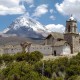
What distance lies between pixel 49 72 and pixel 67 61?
20.6ft

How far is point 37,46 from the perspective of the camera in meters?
101

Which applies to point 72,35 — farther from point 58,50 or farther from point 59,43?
point 58,50

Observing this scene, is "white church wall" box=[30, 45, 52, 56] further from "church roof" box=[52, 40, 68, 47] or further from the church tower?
the church tower

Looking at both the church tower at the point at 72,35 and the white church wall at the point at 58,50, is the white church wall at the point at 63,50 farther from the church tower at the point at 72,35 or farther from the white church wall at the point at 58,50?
the church tower at the point at 72,35

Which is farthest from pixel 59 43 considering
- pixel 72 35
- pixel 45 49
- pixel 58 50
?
pixel 45 49

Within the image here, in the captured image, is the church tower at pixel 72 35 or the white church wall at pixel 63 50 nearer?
the white church wall at pixel 63 50

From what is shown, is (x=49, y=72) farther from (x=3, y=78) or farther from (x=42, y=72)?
(x=3, y=78)

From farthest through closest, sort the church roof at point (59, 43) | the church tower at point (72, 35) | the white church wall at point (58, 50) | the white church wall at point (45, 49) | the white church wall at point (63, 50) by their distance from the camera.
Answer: the white church wall at point (45, 49), the church tower at point (72, 35), the white church wall at point (58, 50), the white church wall at point (63, 50), the church roof at point (59, 43)

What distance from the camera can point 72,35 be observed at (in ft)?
321

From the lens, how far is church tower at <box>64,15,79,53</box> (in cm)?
9775

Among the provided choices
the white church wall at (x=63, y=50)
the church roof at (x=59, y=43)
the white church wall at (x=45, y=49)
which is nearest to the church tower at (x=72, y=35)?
the white church wall at (x=63, y=50)

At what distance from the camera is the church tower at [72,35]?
97750 millimetres

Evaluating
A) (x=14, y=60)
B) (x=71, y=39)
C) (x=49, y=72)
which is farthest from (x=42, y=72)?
(x=71, y=39)

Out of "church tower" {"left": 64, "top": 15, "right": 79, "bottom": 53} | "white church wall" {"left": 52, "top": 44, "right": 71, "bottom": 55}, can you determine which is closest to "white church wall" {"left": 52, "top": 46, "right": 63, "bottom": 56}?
"white church wall" {"left": 52, "top": 44, "right": 71, "bottom": 55}
